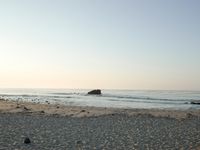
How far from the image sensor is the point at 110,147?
1734cm

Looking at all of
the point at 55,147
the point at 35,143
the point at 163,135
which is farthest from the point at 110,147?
the point at 163,135

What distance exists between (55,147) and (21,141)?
242 centimetres

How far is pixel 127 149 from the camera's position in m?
16.9

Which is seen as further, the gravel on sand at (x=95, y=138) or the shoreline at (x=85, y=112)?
the shoreline at (x=85, y=112)

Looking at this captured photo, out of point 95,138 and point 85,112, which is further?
point 85,112

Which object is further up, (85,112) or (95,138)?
(85,112)

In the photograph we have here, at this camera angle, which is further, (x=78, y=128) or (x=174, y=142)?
(x=78, y=128)

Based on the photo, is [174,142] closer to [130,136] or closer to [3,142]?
[130,136]

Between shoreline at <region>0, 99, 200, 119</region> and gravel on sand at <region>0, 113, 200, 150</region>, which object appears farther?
shoreline at <region>0, 99, 200, 119</region>

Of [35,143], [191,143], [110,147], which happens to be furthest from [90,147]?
[191,143]

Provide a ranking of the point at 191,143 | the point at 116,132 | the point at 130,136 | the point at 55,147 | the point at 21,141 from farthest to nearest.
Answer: the point at 116,132, the point at 130,136, the point at 191,143, the point at 21,141, the point at 55,147

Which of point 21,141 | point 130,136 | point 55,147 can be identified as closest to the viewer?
point 55,147

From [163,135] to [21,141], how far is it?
10213 mm

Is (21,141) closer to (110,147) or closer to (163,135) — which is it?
(110,147)
